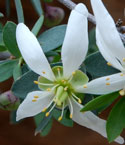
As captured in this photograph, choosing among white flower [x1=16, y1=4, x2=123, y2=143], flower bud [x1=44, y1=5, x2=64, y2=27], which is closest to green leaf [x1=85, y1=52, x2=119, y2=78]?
white flower [x1=16, y1=4, x2=123, y2=143]

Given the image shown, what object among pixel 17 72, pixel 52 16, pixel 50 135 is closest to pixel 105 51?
pixel 17 72

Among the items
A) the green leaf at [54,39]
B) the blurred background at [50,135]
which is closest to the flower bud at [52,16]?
the green leaf at [54,39]

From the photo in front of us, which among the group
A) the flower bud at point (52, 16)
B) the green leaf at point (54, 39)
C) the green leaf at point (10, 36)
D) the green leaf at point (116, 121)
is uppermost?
the green leaf at point (10, 36)

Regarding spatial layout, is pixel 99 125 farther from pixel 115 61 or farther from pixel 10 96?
pixel 10 96

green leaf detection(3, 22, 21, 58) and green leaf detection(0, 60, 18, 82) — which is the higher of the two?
green leaf detection(3, 22, 21, 58)

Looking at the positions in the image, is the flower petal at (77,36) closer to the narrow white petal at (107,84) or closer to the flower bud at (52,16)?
the narrow white petal at (107,84)

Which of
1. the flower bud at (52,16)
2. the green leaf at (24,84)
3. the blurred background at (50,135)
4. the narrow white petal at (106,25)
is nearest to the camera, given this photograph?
the narrow white petal at (106,25)

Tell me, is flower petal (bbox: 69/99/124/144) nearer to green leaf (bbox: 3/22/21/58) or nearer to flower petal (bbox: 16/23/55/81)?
flower petal (bbox: 16/23/55/81)
